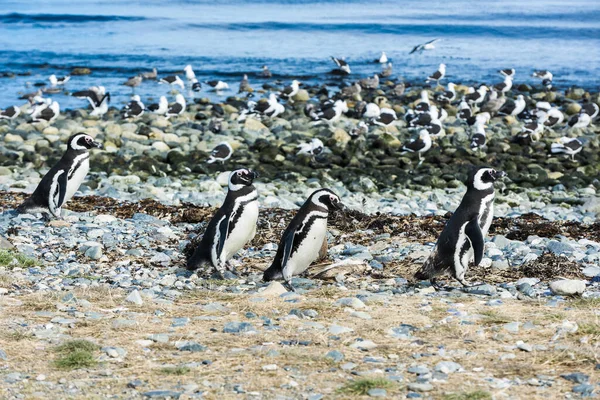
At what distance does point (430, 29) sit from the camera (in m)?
51.8

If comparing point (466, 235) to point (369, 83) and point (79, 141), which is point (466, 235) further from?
point (369, 83)

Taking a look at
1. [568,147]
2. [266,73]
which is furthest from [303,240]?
[266,73]

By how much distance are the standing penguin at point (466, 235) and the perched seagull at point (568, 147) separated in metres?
9.80

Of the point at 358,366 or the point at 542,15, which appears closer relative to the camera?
the point at 358,366

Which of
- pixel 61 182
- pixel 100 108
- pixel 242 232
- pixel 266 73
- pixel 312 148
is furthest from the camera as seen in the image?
pixel 266 73

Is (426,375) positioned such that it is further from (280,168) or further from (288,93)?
(288,93)

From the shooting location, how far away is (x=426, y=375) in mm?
4766

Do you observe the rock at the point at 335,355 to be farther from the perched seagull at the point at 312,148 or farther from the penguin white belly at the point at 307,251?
the perched seagull at the point at 312,148

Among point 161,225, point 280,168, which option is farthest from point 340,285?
point 280,168

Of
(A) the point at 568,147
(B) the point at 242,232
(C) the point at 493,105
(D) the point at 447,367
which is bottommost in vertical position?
(C) the point at 493,105

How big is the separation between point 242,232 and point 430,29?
45.5 m

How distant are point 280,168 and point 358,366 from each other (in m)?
11.0

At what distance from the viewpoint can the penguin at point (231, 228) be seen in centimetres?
788

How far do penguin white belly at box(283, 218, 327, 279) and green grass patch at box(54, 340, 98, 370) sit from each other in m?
2.52
